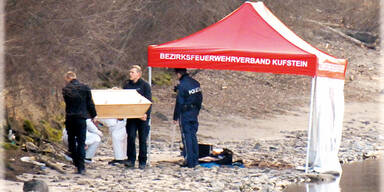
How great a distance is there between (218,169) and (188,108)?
1221mm

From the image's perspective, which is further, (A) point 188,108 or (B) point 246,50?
(B) point 246,50

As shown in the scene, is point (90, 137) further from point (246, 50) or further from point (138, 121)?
point (246, 50)

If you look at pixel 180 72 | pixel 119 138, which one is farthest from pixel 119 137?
pixel 180 72

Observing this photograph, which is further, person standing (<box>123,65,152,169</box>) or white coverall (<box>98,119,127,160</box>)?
white coverall (<box>98,119,127,160</box>)

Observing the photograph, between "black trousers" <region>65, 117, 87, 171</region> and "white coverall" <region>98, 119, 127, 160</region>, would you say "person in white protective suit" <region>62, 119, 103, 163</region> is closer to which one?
"white coverall" <region>98, 119, 127, 160</region>

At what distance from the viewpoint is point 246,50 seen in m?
13.4

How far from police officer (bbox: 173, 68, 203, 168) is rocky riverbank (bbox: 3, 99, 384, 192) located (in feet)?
1.49

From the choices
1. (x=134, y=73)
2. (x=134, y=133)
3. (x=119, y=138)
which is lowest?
(x=119, y=138)

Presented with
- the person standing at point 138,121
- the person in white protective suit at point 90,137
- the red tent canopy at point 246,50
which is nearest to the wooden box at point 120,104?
the person standing at point 138,121

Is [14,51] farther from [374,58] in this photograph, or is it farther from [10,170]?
[374,58]

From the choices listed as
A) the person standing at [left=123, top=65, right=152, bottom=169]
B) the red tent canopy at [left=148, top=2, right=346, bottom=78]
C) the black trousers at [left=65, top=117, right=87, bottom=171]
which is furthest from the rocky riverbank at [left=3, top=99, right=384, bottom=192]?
the red tent canopy at [left=148, top=2, right=346, bottom=78]

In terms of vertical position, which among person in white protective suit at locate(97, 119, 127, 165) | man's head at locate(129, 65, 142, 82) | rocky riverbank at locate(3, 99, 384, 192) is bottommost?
rocky riverbank at locate(3, 99, 384, 192)

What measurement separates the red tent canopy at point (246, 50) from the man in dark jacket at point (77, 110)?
6.94 feet

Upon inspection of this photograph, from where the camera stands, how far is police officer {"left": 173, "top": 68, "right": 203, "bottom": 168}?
13117 mm
